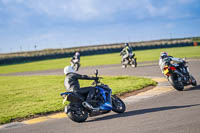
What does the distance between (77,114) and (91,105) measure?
51 cm

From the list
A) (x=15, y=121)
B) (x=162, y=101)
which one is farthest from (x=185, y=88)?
(x=15, y=121)

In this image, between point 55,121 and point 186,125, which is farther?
point 55,121

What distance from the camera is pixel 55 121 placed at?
8.95 meters

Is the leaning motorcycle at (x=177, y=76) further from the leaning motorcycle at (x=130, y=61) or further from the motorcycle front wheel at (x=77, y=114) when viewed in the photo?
the leaning motorcycle at (x=130, y=61)

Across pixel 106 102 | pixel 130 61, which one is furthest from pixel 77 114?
pixel 130 61

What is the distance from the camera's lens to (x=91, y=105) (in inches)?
346

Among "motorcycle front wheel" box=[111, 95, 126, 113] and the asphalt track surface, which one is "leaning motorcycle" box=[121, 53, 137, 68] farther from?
"motorcycle front wheel" box=[111, 95, 126, 113]

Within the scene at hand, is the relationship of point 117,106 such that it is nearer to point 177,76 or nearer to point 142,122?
point 142,122

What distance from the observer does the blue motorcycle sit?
8.45 meters

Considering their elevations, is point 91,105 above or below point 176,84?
above

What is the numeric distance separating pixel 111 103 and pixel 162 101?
2263 mm

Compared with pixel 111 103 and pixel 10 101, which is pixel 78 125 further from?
pixel 10 101

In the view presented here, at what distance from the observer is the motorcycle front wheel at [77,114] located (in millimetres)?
8391

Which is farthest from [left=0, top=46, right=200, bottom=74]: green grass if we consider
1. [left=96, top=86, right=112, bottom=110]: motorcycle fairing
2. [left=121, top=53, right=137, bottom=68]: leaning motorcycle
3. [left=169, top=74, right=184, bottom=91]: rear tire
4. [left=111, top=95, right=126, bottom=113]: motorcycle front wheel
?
[left=96, top=86, right=112, bottom=110]: motorcycle fairing
